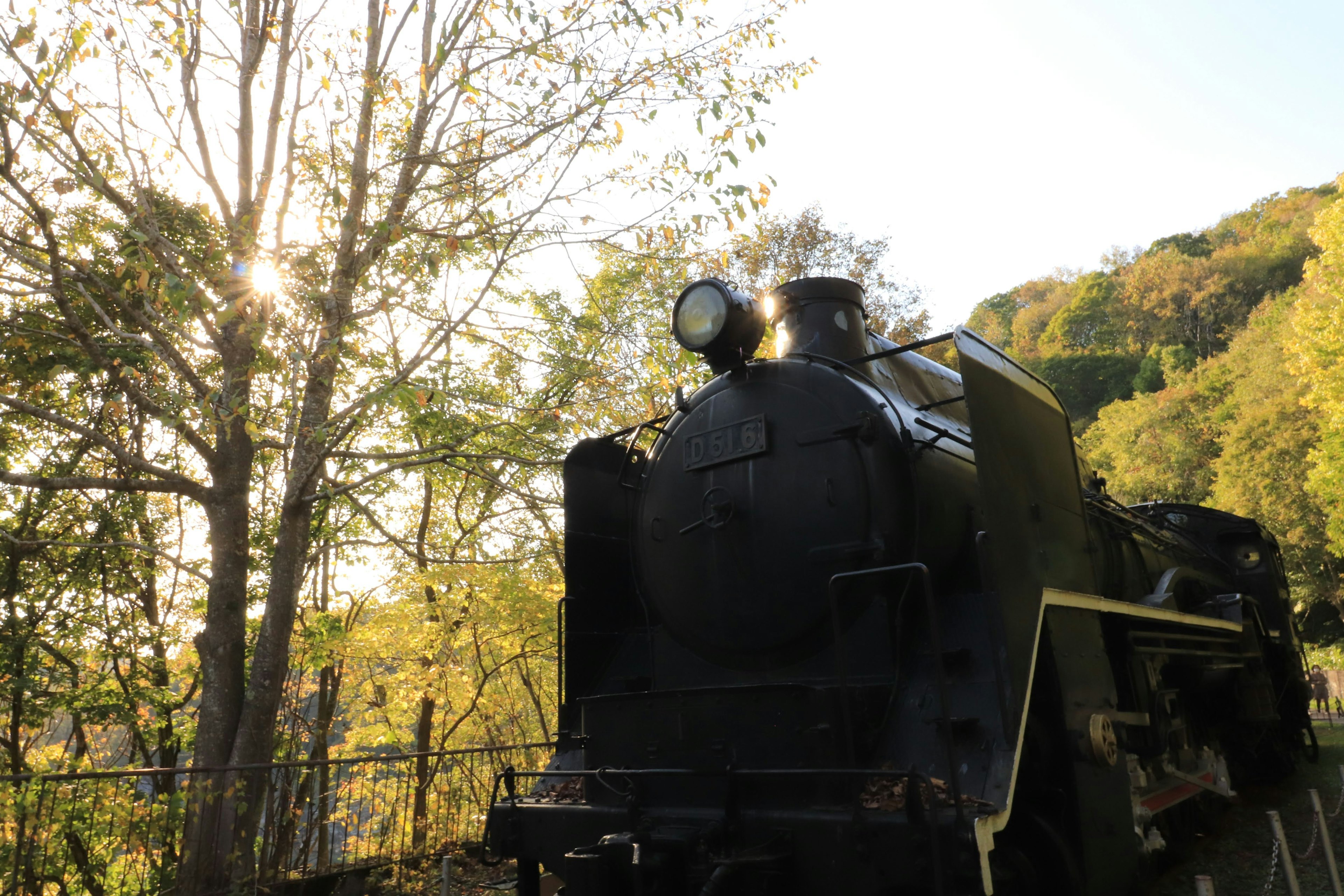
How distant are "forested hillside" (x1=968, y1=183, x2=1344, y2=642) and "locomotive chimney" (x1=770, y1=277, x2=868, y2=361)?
19.8 meters

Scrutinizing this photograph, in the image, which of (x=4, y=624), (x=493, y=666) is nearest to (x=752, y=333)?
(x=4, y=624)

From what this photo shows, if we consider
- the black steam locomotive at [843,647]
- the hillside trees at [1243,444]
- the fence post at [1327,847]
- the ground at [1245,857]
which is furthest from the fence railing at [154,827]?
the hillside trees at [1243,444]

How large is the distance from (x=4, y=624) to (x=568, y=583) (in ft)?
22.3

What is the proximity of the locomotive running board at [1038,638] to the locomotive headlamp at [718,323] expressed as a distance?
1856 mm

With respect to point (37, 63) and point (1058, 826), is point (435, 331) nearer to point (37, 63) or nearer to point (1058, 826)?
point (37, 63)

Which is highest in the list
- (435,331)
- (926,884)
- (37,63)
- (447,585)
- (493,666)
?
(37,63)

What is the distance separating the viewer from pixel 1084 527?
4.20m

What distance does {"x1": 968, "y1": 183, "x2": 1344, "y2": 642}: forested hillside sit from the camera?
68.6ft

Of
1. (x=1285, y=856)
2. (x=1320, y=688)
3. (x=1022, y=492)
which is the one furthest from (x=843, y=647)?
(x=1320, y=688)

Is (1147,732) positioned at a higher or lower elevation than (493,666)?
lower

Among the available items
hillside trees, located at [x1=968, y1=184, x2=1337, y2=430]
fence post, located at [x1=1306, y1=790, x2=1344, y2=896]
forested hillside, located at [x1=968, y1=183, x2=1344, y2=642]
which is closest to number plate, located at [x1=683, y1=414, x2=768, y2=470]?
fence post, located at [x1=1306, y1=790, x2=1344, y2=896]

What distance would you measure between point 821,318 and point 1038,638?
6.65 feet

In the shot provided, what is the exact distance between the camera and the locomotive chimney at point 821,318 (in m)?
4.43

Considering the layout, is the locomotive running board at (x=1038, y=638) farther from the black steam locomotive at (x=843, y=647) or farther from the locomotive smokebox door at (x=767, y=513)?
the locomotive smokebox door at (x=767, y=513)
